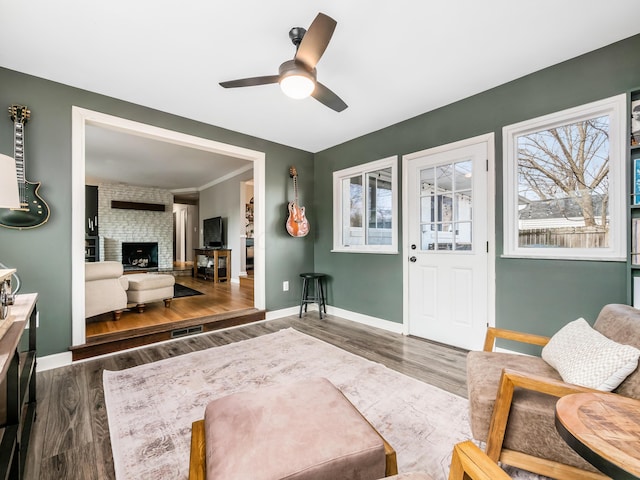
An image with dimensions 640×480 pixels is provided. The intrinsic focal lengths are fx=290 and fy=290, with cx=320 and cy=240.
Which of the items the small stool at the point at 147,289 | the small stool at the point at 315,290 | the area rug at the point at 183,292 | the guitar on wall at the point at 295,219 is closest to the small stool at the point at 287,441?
the small stool at the point at 315,290

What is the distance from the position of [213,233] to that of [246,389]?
6.08 m

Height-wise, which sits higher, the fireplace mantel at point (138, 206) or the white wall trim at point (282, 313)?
the fireplace mantel at point (138, 206)

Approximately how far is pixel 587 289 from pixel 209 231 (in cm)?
756

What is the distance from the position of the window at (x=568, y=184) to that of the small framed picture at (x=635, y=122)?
5.4 inches

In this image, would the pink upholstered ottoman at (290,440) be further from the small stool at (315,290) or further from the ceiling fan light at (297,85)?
the small stool at (315,290)

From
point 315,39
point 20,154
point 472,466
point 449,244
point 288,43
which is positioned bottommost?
point 472,466

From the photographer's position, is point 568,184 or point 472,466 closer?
point 472,466

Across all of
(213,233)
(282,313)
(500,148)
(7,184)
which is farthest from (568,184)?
(213,233)

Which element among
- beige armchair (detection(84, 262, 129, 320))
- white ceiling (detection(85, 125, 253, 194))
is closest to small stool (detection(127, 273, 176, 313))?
beige armchair (detection(84, 262, 129, 320))

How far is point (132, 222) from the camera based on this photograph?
7602 mm

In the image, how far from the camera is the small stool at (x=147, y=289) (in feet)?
12.9

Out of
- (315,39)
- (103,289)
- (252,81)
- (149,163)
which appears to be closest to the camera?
(315,39)

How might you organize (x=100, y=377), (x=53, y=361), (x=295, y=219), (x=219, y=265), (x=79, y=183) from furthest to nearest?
(x=219, y=265)
(x=295, y=219)
(x=79, y=183)
(x=53, y=361)
(x=100, y=377)

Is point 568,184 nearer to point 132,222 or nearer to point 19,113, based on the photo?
point 19,113
